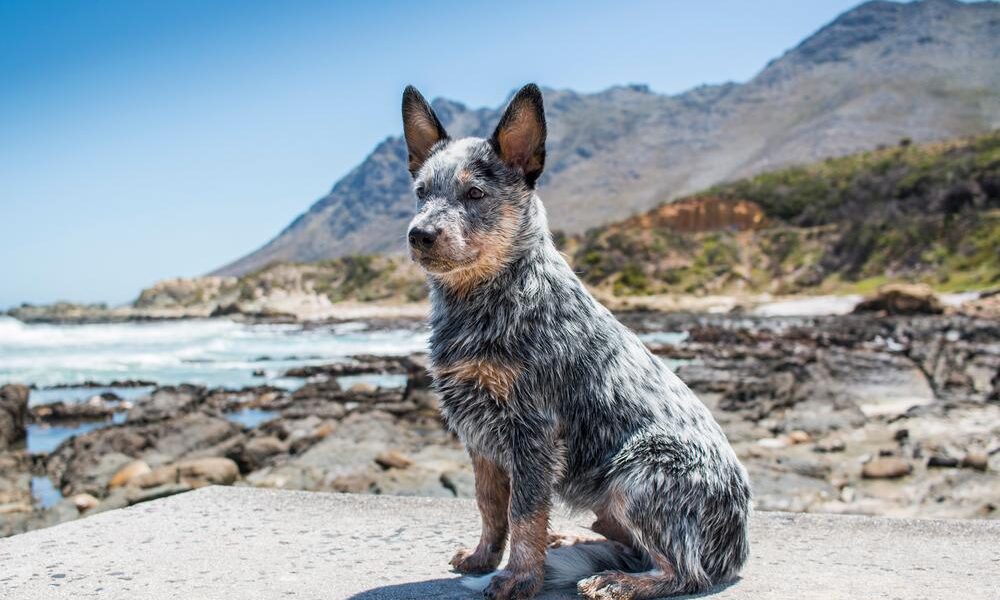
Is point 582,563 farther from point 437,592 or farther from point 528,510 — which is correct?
point 437,592

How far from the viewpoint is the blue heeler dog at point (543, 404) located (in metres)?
3.45

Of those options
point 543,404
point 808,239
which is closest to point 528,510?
point 543,404

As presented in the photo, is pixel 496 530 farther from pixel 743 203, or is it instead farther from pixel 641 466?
pixel 743 203

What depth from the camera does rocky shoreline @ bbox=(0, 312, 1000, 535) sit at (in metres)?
9.34

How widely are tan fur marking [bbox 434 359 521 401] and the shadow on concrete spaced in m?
0.97

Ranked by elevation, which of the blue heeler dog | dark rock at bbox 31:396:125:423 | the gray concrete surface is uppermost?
the blue heeler dog

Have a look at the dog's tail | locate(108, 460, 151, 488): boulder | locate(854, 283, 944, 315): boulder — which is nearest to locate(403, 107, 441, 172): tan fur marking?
the dog's tail

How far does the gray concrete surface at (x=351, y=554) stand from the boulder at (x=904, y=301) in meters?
39.9

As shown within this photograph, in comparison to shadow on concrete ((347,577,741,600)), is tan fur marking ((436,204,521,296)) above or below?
above

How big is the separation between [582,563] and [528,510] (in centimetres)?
56

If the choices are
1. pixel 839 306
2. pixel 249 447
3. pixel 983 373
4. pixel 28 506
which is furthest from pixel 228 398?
pixel 839 306

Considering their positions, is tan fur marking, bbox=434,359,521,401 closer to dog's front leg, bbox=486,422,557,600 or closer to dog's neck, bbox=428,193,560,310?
dog's front leg, bbox=486,422,557,600

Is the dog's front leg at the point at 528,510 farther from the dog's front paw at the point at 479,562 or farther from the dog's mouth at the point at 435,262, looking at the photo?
the dog's mouth at the point at 435,262

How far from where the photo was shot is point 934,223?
55.9 meters
